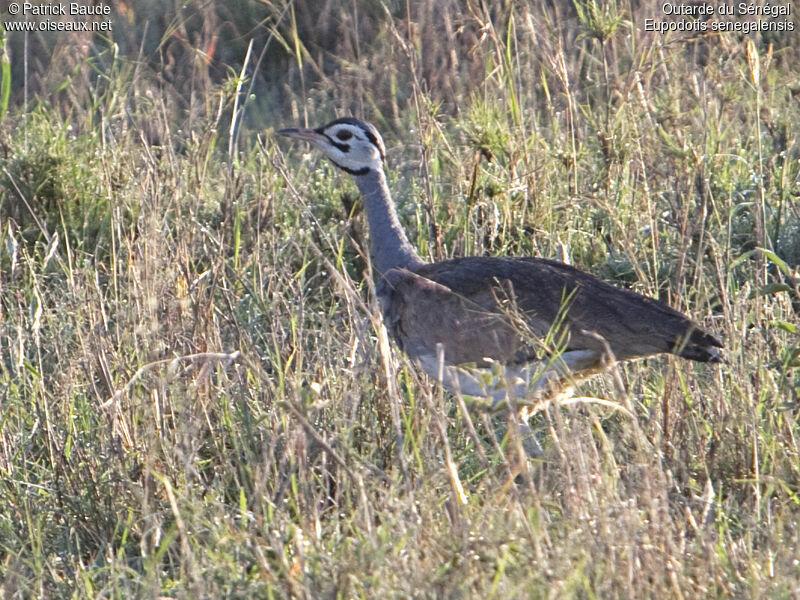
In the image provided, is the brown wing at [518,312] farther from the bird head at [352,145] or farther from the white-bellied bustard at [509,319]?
the bird head at [352,145]

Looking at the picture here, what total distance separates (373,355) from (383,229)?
2.28 feet

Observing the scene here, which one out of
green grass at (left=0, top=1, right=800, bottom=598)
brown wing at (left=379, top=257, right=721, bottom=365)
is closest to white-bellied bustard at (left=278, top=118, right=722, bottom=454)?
brown wing at (left=379, top=257, right=721, bottom=365)

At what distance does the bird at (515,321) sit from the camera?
11.1ft

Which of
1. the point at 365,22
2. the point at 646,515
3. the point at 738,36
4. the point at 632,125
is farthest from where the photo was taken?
the point at 365,22

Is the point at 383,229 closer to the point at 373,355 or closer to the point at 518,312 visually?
the point at 373,355

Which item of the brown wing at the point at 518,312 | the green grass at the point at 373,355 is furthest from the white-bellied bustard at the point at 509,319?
the green grass at the point at 373,355

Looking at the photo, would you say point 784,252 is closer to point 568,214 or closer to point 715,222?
point 715,222

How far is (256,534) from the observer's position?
2.75 m

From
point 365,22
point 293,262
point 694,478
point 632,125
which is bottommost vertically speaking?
point 694,478

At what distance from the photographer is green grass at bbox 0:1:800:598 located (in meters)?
2.46

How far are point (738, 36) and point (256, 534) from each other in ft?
13.6

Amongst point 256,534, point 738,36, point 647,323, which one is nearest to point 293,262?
point 647,323

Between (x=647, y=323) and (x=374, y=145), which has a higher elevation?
(x=374, y=145)

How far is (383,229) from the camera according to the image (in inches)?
165
